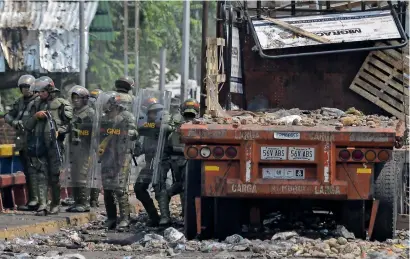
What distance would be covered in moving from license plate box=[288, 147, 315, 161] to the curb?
352cm

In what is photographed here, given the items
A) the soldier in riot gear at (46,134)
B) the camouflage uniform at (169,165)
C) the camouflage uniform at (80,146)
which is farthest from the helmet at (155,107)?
the soldier in riot gear at (46,134)

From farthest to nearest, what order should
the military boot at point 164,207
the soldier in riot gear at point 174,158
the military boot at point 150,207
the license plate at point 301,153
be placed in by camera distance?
1. the military boot at point 150,207
2. the military boot at point 164,207
3. the soldier in riot gear at point 174,158
4. the license plate at point 301,153

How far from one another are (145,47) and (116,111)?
103 feet

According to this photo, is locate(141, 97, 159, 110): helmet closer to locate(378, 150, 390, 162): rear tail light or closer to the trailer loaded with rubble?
the trailer loaded with rubble

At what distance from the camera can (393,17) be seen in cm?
1587

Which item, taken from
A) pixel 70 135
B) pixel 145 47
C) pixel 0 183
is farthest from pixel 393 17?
pixel 145 47

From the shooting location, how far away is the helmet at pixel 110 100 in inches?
611

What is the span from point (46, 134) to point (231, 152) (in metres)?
4.38

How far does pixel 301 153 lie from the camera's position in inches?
523

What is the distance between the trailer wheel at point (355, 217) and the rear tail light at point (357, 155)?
2.09ft

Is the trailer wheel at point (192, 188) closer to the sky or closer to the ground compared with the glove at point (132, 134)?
closer to the ground

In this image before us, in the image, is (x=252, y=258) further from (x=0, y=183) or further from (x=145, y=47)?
(x=145, y=47)

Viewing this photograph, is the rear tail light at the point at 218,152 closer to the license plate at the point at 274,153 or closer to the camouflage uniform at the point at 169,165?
the license plate at the point at 274,153

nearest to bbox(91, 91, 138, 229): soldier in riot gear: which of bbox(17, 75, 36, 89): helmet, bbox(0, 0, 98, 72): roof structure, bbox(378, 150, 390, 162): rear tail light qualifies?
bbox(17, 75, 36, 89): helmet
